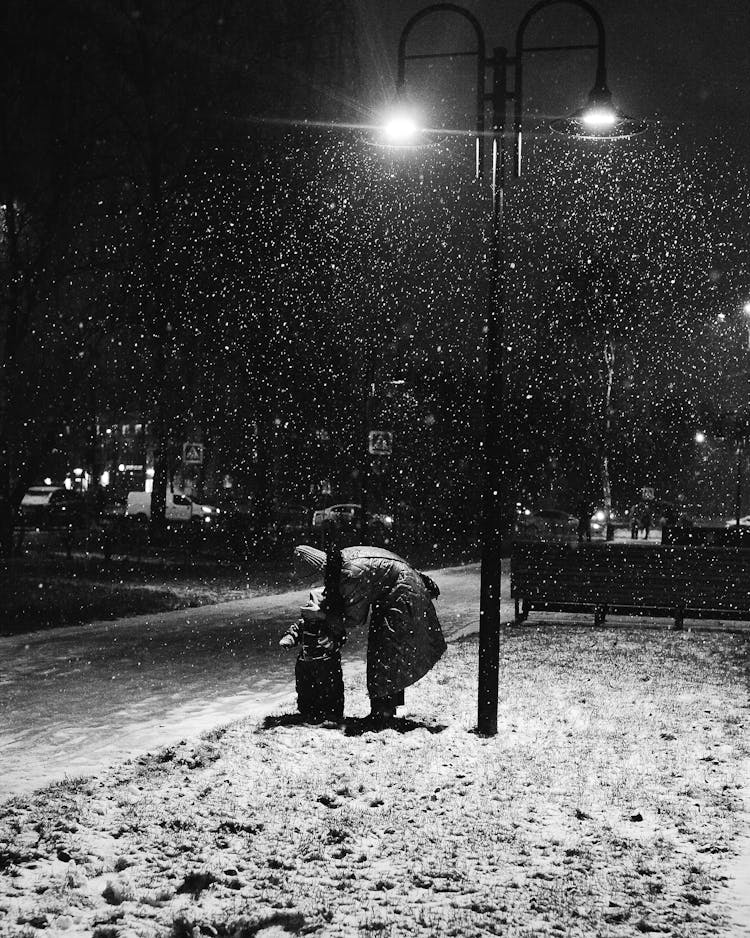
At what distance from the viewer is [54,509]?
146 ft

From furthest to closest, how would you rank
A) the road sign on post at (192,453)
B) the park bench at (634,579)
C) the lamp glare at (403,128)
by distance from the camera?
the road sign on post at (192,453) → the park bench at (634,579) → the lamp glare at (403,128)

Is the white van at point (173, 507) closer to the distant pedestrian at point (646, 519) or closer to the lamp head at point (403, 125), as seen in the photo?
the distant pedestrian at point (646, 519)

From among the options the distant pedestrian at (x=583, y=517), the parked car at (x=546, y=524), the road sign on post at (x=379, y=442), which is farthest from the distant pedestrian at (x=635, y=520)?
the road sign on post at (x=379, y=442)

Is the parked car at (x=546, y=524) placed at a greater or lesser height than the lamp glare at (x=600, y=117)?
lesser

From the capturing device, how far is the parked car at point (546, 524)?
46.2 metres

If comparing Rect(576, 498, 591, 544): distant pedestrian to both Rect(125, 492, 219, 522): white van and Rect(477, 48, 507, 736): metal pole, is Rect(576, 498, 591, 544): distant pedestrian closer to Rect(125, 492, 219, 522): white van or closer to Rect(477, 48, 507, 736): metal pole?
Rect(125, 492, 219, 522): white van

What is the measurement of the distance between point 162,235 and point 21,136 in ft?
13.4

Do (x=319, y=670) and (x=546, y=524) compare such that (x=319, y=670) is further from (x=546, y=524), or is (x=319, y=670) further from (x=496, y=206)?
(x=546, y=524)

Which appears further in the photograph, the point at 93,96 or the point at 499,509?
the point at 93,96

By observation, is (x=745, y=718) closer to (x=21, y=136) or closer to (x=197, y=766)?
(x=197, y=766)

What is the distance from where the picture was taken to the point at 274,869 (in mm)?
4488

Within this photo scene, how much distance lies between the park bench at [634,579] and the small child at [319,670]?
285 inches

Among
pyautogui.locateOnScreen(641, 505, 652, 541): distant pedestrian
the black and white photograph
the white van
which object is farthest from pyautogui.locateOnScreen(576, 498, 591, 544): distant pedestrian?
the white van

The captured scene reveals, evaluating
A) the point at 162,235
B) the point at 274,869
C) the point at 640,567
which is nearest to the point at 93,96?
the point at 162,235
